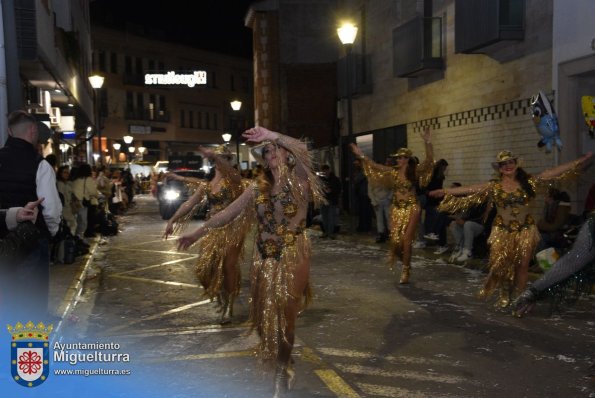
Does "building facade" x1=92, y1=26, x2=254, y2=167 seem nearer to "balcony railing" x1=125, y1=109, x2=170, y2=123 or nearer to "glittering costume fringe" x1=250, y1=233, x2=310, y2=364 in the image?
"balcony railing" x1=125, y1=109, x2=170, y2=123

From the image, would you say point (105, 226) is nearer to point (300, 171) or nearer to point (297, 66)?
point (300, 171)

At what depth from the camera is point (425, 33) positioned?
55.7ft

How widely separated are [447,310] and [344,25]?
9.89 m

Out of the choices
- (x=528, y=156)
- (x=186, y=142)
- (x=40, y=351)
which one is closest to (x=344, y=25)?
(x=528, y=156)

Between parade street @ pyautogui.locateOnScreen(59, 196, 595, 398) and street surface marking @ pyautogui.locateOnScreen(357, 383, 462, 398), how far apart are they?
0.02 metres

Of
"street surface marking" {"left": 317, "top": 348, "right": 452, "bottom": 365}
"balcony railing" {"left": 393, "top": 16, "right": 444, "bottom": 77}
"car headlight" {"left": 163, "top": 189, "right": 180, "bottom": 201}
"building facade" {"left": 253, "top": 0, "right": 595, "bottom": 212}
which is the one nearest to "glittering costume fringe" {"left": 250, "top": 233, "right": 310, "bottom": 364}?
"street surface marking" {"left": 317, "top": 348, "right": 452, "bottom": 365}

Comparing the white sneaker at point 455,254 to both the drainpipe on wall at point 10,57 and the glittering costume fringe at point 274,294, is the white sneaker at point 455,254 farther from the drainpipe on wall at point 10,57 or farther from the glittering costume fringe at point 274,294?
the drainpipe on wall at point 10,57

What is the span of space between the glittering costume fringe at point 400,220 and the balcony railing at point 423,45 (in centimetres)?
831

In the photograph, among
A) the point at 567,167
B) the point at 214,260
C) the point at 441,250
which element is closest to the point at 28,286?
the point at 214,260

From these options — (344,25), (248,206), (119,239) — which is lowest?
(119,239)

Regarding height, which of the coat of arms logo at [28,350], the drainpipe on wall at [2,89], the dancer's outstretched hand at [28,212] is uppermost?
the drainpipe on wall at [2,89]

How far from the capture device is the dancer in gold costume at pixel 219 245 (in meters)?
7.30

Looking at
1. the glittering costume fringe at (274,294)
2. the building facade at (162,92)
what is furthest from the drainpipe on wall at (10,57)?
the building facade at (162,92)

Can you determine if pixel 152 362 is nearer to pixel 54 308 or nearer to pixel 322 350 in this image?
pixel 322 350
